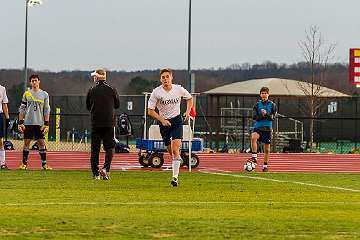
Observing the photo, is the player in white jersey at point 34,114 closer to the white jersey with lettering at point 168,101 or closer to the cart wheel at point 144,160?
the cart wheel at point 144,160

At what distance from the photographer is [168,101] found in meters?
→ 17.0

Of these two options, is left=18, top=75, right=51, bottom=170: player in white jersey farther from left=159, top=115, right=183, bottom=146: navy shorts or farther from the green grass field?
left=159, top=115, right=183, bottom=146: navy shorts

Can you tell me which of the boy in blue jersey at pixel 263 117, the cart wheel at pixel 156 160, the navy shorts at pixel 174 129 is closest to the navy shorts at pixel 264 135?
the boy in blue jersey at pixel 263 117

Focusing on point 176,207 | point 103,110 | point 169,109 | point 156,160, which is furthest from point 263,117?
point 176,207

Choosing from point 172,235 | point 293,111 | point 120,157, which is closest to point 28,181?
point 172,235

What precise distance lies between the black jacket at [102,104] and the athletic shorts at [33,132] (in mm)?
2571

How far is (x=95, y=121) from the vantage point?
17.8 m

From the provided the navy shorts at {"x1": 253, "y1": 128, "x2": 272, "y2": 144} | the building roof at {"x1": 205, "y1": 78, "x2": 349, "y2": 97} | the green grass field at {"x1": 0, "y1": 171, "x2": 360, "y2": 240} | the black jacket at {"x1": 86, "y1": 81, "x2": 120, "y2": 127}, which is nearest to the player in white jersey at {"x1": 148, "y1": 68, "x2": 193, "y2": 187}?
the green grass field at {"x1": 0, "y1": 171, "x2": 360, "y2": 240}

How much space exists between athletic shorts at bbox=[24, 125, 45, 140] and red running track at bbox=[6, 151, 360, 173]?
2.23 m

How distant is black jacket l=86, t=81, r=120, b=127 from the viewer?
17.8 m

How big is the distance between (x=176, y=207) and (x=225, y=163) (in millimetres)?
14320

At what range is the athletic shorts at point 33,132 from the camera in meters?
20.1

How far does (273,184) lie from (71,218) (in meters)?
6.82

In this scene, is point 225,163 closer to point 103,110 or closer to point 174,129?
point 103,110
